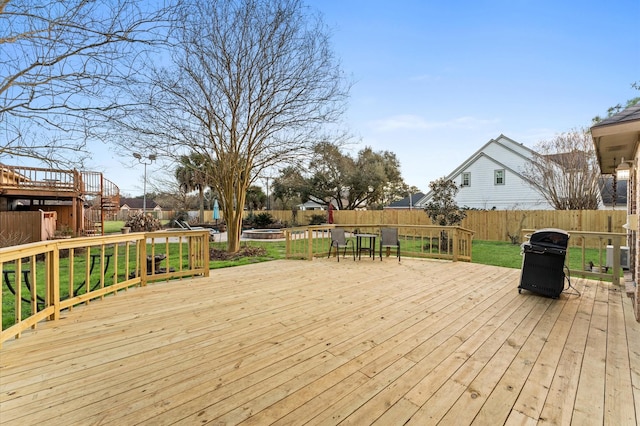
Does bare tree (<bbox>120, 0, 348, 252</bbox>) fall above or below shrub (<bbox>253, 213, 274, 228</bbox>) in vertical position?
above

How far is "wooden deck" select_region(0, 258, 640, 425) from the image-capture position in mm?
1736

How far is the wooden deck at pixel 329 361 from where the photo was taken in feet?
5.70

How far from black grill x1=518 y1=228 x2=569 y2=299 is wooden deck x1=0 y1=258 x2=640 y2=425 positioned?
0.59 feet

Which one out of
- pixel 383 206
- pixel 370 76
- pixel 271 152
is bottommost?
pixel 383 206

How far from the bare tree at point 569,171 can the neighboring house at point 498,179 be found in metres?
1.36

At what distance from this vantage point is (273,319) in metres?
3.28

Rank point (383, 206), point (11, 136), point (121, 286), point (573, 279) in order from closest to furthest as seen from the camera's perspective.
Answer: point (11, 136), point (121, 286), point (573, 279), point (383, 206)

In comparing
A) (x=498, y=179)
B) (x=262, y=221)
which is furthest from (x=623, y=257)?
(x=262, y=221)

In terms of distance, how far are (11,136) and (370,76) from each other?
7.56m

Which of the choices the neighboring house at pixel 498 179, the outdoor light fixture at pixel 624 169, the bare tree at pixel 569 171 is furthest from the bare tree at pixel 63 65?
the bare tree at pixel 569 171

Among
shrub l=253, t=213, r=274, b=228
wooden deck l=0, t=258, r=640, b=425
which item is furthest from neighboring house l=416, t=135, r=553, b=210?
wooden deck l=0, t=258, r=640, b=425

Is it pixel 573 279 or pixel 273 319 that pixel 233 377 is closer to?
pixel 273 319

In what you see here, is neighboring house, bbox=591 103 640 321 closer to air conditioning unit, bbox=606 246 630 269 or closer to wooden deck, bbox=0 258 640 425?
air conditioning unit, bbox=606 246 630 269

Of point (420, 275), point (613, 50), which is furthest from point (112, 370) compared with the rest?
point (613, 50)
